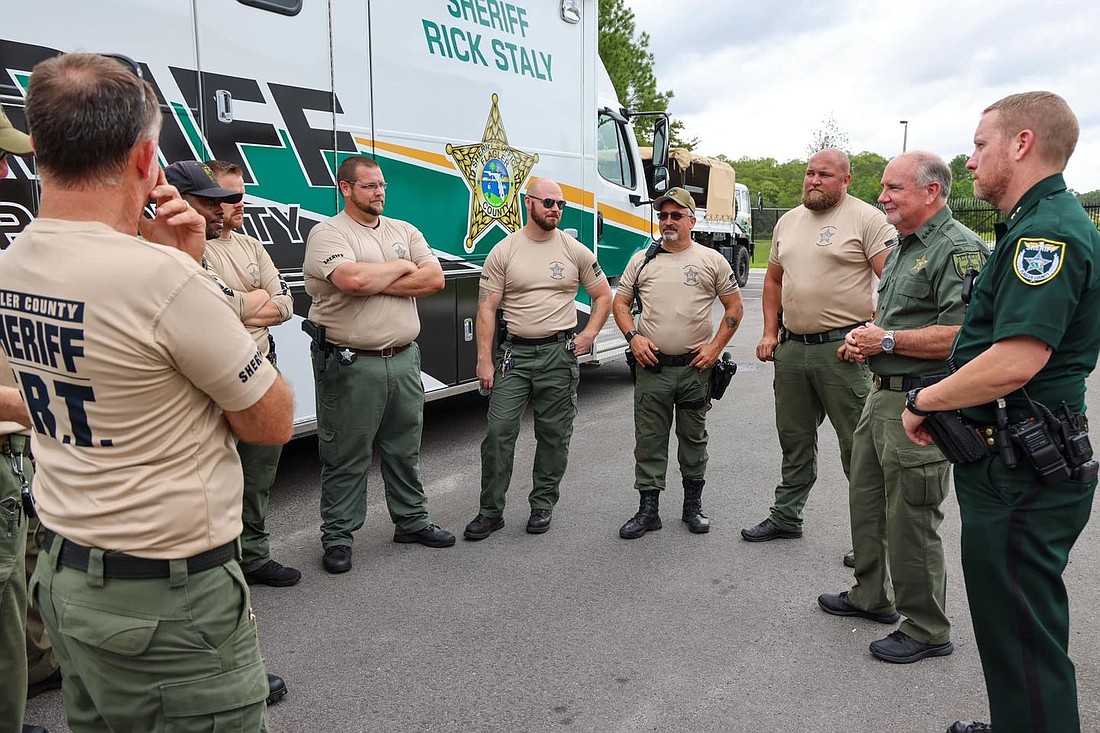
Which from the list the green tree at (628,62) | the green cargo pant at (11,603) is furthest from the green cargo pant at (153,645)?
the green tree at (628,62)

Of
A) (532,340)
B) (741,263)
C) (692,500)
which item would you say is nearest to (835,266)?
(692,500)

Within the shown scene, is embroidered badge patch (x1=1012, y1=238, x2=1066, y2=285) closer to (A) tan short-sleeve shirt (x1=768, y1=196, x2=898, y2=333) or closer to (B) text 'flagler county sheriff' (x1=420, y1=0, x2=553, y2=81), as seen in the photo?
(A) tan short-sleeve shirt (x1=768, y1=196, x2=898, y2=333)

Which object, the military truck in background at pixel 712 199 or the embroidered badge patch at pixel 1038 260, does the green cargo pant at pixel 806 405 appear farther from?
the military truck in background at pixel 712 199

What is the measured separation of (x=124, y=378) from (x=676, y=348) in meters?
3.32

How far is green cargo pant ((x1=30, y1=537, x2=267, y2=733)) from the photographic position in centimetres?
153

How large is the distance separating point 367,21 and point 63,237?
3862mm

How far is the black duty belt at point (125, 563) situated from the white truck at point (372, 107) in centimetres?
247

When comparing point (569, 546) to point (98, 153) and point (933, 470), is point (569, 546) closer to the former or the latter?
point (933, 470)

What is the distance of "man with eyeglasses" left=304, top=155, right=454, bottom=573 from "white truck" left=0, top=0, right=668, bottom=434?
657 millimetres

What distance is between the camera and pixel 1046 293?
6.93ft

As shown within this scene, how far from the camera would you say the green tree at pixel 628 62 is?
25828mm

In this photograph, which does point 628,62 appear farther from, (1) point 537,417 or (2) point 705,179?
(1) point 537,417

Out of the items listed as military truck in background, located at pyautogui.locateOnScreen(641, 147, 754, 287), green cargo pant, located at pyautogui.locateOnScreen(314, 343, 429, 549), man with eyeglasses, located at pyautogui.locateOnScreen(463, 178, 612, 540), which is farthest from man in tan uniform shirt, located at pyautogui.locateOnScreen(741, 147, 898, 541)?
military truck in background, located at pyautogui.locateOnScreen(641, 147, 754, 287)

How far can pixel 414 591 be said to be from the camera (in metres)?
3.74
